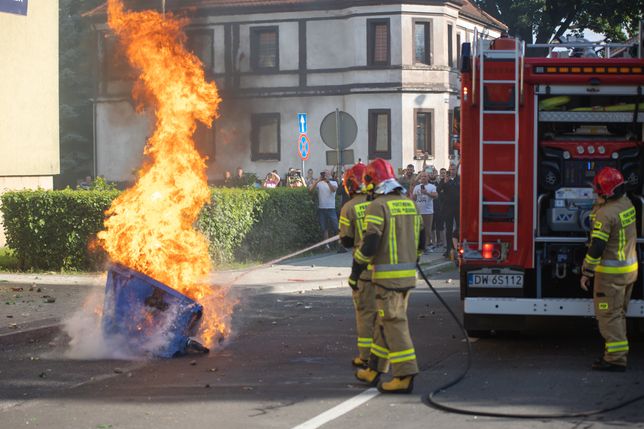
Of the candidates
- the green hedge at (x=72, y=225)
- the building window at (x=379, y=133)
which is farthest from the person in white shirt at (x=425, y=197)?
the building window at (x=379, y=133)

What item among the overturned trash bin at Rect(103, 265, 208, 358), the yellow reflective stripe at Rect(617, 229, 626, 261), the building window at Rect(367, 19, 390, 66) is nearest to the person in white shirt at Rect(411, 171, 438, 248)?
the overturned trash bin at Rect(103, 265, 208, 358)

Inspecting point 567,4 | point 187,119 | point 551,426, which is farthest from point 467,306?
point 567,4

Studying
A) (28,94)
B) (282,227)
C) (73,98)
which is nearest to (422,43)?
(73,98)

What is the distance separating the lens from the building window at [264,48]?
46.5 m

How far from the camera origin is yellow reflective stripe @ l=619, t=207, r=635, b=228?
980cm

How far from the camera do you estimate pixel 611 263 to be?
9836mm

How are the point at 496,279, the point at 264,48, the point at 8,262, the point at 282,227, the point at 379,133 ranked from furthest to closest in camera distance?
the point at 264,48 < the point at 379,133 < the point at 282,227 < the point at 8,262 < the point at 496,279

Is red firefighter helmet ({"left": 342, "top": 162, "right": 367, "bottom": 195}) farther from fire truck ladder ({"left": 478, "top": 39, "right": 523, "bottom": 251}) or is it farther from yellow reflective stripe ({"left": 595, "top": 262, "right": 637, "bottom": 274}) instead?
yellow reflective stripe ({"left": 595, "top": 262, "right": 637, "bottom": 274})

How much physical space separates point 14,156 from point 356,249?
16808 millimetres

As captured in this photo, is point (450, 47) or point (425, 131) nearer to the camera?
point (425, 131)

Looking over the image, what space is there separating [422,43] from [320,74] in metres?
4.32

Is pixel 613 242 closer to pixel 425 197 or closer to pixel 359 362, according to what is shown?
pixel 359 362

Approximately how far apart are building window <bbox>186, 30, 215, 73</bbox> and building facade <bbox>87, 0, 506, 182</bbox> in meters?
0.06

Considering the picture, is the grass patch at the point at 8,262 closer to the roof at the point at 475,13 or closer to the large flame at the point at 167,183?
the large flame at the point at 167,183
